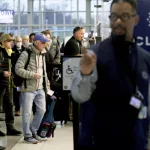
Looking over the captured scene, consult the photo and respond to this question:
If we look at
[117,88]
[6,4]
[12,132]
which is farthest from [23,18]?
[117,88]

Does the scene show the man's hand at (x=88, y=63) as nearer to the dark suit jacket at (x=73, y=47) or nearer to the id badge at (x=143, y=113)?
the id badge at (x=143, y=113)

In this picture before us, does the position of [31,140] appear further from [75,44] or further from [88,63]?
[88,63]

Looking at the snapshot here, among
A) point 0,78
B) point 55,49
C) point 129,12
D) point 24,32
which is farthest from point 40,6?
point 129,12

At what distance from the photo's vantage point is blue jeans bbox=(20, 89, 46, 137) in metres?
6.22

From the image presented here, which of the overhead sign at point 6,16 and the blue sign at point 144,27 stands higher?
the overhead sign at point 6,16

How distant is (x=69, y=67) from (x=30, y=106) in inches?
71.5

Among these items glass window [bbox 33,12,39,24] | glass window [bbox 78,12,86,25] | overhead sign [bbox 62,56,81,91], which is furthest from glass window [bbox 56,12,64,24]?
overhead sign [bbox 62,56,81,91]

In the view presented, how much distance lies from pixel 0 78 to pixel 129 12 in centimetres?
453

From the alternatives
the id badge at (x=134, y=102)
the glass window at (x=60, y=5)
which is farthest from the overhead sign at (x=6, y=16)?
the id badge at (x=134, y=102)

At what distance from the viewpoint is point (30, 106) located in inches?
248

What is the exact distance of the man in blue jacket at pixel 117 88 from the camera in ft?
7.34

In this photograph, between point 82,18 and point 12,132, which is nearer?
point 12,132

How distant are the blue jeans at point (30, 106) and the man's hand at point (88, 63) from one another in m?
4.05

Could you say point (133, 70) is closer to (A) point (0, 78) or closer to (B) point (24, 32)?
(A) point (0, 78)
